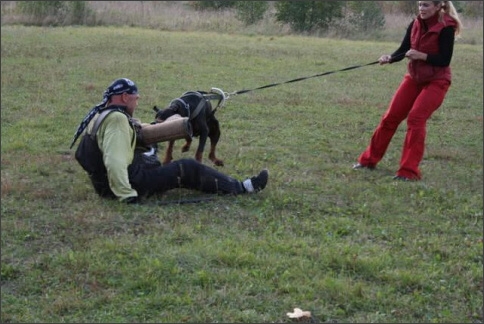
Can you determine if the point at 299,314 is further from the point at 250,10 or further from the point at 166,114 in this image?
the point at 166,114

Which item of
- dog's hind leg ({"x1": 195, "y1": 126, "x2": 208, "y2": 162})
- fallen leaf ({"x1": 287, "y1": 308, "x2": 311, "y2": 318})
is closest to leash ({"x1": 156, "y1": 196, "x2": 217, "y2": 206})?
dog's hind leg ({"x1": 195, "y1": 126, "x2": 208, "y2": 162})

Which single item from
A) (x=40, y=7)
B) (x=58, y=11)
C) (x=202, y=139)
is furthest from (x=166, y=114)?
(x=40, y=7)

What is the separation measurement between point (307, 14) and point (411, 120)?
3.20 m

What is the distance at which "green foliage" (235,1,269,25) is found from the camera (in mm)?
4891

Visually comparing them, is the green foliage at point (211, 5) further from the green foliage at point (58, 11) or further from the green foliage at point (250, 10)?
the green foliage at point (58, 11)

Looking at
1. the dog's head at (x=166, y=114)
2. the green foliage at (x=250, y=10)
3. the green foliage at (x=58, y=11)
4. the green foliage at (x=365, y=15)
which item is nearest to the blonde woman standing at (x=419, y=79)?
the green foliage at (x=365, y=15)

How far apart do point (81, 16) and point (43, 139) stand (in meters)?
2.93

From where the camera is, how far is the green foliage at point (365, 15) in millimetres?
6129

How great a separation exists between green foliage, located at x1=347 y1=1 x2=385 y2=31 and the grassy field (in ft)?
2.28

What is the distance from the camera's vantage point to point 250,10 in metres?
4.93

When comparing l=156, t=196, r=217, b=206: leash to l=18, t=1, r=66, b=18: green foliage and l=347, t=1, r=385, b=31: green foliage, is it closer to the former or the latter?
l=18, t=1, r=66, b=18: green foliage

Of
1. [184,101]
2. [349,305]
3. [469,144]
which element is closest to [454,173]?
[469,144]

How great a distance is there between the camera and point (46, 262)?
18.6 feet

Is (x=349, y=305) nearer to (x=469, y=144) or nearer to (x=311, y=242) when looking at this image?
(x=311, y=242)
